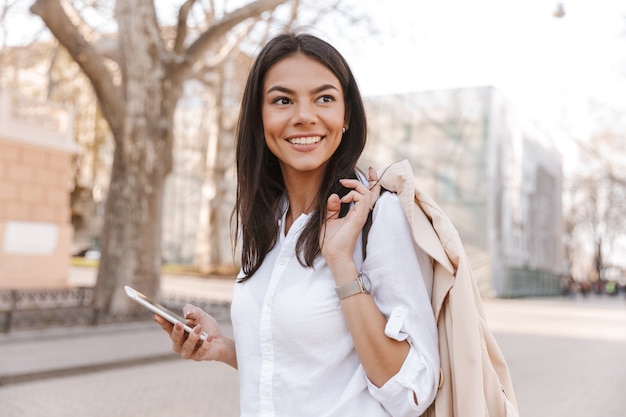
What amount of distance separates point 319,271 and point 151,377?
7.71 m

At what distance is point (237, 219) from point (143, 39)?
38.8 ft

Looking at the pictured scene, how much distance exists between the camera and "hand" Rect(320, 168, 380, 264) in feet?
5.52

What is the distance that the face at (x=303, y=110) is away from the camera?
Answer: 1.84 metres

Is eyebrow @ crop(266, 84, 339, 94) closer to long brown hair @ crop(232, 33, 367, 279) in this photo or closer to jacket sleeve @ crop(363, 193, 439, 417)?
long brown hair @ crop(232, 33, 367, 279)

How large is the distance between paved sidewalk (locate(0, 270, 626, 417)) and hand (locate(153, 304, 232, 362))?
5096mm

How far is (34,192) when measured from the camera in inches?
730

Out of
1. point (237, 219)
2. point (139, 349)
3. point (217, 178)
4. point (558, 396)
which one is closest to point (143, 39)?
point (139, 349)

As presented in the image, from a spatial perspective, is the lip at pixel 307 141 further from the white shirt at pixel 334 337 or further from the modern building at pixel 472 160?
the modern building at pixel 472 160

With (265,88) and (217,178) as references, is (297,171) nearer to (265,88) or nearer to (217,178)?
(265,88)

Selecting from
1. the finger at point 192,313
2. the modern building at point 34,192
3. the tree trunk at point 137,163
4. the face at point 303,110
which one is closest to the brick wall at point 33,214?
the modern building at point 34,192

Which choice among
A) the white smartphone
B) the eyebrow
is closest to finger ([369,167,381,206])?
the eyebrow

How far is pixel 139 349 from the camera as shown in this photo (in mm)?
10586

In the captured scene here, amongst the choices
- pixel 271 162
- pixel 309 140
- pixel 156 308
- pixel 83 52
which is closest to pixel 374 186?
pixel 309 140

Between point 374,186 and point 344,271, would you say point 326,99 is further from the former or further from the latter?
point 344,271
